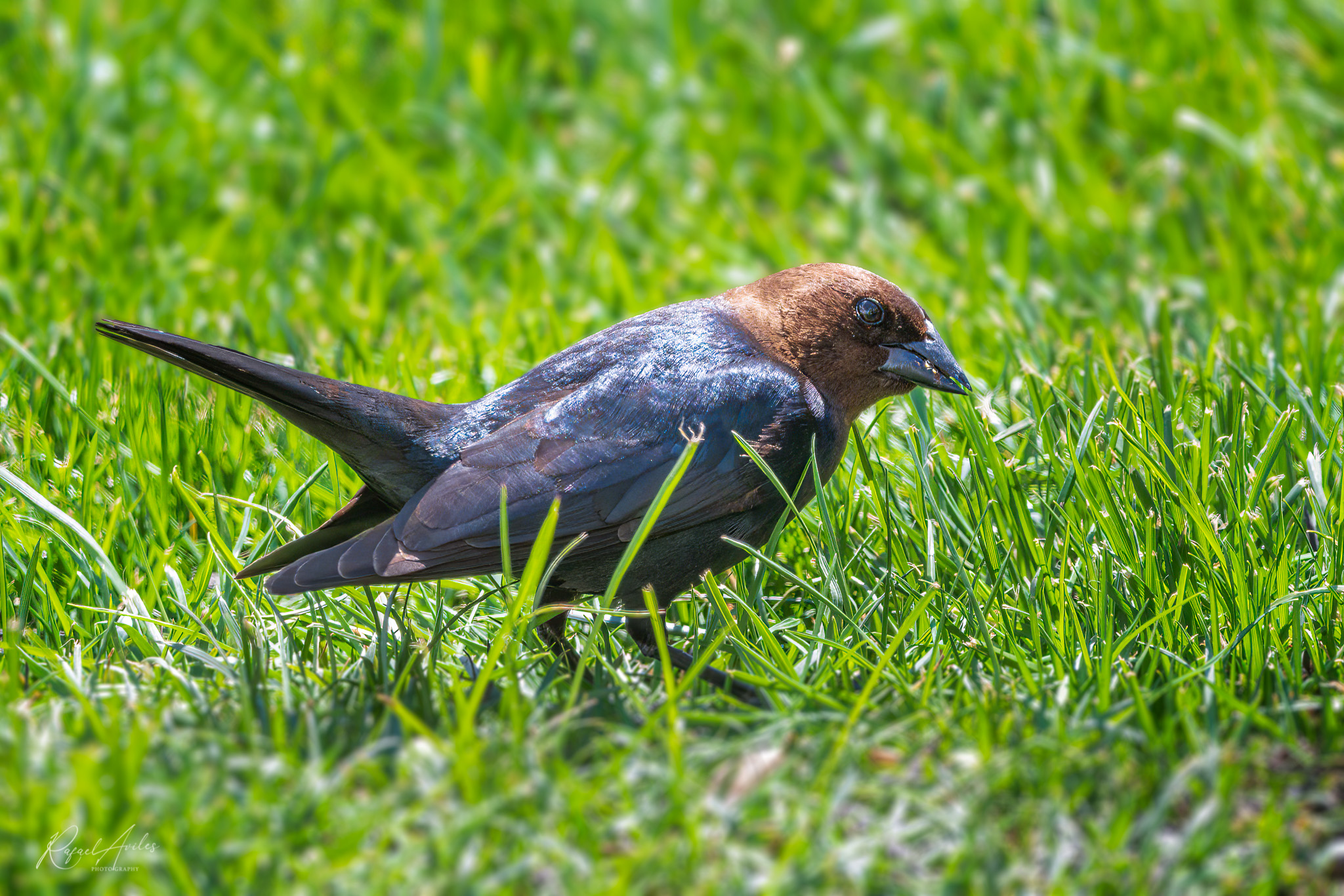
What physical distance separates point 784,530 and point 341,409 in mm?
1138

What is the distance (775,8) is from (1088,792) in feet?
17.4

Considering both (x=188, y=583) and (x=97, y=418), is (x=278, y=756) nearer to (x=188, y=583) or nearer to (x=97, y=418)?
(x=188, y=583)

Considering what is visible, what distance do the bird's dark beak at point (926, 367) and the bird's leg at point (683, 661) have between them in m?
0.92

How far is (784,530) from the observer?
3.26m

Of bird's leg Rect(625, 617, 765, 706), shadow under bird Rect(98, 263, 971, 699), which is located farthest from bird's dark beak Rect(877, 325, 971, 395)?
bird's leg Rect(625, 617, 765, 706)

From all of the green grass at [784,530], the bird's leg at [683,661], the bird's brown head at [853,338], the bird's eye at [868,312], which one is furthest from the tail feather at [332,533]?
the bird's eye at [868,312]

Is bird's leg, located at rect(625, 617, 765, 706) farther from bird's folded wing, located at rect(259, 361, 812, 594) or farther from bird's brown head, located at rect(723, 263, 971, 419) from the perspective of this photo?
bird's brown head, located at rect(723, 263, 971, 419)

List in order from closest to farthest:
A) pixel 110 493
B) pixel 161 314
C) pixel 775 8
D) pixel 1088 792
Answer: pixel 1088 792 < pixel 110 493 < pixel 161 314 < pixel 775 8

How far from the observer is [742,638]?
2.76 m

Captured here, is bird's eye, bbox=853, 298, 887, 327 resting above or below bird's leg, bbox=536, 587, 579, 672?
above

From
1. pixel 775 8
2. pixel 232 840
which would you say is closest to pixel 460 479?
pixel 232 840

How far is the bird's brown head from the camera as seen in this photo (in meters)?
3.30

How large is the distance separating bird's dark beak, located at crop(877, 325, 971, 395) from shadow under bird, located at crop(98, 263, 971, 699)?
0.20 meters

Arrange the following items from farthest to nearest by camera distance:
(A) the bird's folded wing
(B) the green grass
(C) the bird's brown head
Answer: (C) the bird's brown head → (A) the bird's folded wing → (B) the green grass
